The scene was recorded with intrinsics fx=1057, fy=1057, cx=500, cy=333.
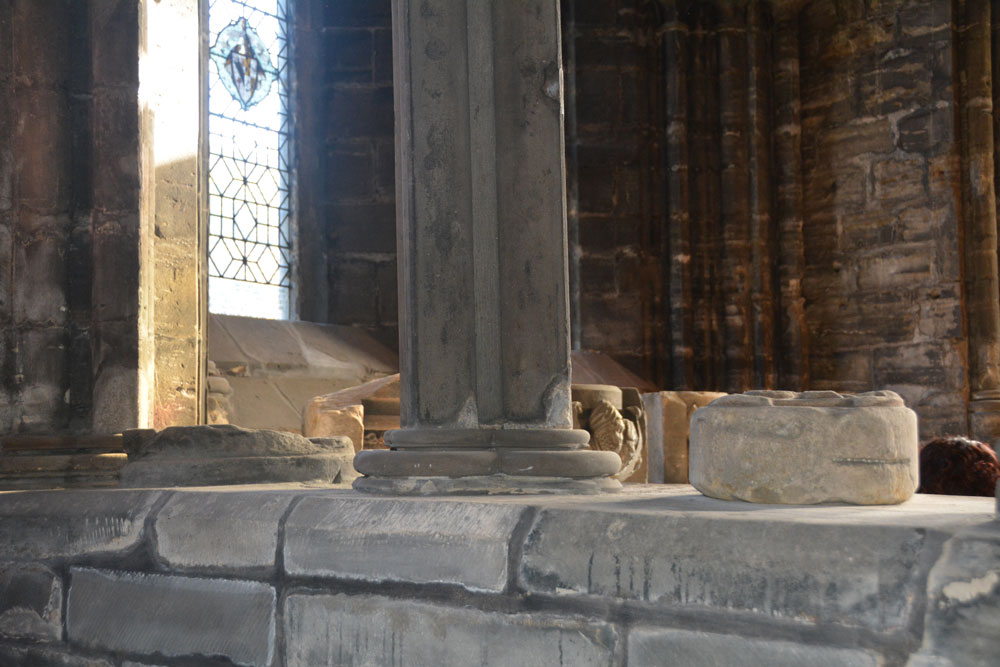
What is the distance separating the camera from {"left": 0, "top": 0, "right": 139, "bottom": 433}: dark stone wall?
3969 mm

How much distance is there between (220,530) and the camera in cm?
245

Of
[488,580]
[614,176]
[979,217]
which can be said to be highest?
[614,176]

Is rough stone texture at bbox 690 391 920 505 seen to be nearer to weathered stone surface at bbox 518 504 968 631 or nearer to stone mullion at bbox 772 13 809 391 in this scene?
weathered stone surface at bbox 518 504 968 631

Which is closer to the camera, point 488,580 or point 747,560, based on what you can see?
point 747,560

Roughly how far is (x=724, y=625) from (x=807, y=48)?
9233 millimetres

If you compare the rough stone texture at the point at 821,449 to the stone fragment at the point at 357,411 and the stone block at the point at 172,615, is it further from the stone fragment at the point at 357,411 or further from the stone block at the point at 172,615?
the stone fragment at the point at 357,411

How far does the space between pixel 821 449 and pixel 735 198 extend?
26.2ft

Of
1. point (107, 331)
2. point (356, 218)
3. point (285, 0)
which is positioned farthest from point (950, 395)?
point (107, 331)

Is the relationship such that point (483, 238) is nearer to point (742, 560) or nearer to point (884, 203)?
point (742, 560)

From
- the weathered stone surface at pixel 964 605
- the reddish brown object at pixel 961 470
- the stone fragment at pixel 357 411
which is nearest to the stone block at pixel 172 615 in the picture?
the weathered stone surface at pixel 964 605

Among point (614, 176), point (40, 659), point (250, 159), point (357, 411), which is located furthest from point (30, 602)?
Answer: point (614, 176)

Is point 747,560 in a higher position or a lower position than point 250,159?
lower

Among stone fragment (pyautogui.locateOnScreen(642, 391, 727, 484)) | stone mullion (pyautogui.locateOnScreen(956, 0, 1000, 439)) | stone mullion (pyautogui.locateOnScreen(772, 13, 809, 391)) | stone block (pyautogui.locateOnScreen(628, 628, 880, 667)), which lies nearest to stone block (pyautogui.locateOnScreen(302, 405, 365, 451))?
stone fragment (pyautogui.locateOnScreen(642, 391, 727, 484))

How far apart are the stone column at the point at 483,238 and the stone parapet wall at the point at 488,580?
1.03 ft
